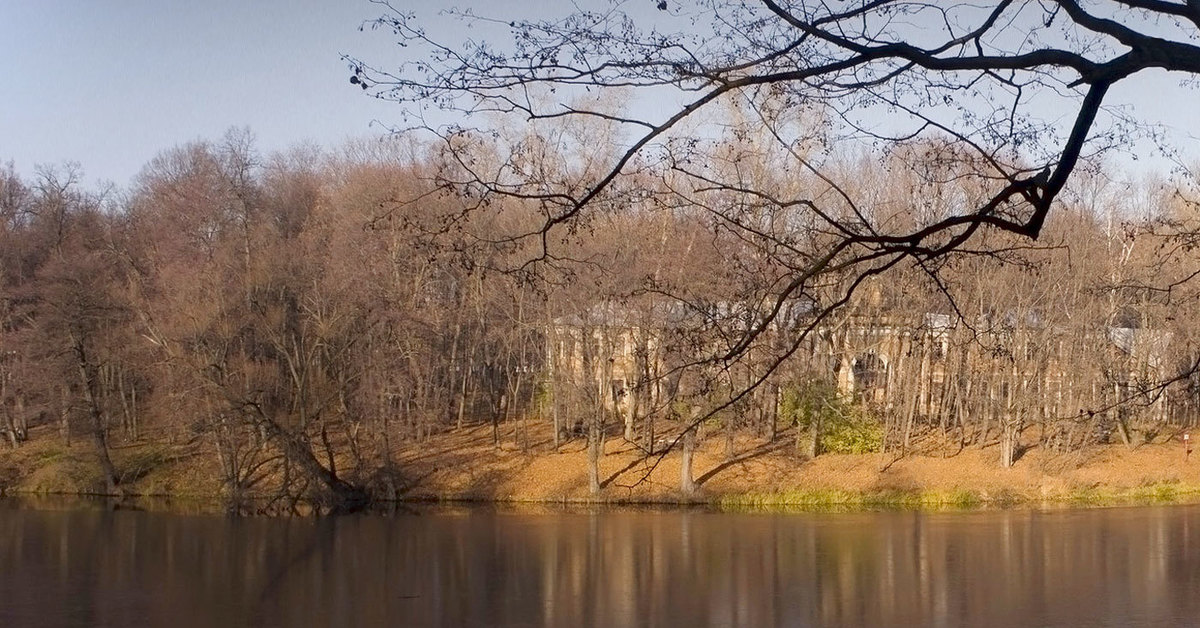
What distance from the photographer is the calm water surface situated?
17.0m

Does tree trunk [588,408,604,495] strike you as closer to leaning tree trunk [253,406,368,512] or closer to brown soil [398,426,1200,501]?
brown soil [398,426,1200,501]

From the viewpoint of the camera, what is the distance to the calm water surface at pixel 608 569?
17.0m

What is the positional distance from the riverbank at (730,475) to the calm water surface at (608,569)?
2171 millimetres

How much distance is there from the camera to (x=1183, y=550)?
22812 mm

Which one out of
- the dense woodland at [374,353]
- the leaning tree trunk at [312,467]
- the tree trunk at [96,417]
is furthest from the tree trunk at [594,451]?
the tree trunk at [96,417]

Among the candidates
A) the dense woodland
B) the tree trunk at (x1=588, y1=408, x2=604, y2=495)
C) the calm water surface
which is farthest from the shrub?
the tree trunk at (x1=588, y1=408, x2=604, y2=495)

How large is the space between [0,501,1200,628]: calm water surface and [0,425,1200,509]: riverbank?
7.12 ft

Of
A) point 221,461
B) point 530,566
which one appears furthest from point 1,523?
point 530,566

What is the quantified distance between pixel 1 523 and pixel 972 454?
81.9ft

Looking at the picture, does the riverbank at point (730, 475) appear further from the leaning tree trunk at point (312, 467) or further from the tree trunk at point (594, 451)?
the leaning tree trunk at point (312, 467)

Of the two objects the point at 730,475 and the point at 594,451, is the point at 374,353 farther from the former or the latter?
the point at 730,475

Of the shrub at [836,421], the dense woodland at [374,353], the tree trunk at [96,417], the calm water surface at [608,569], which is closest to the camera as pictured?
the calm water surface at [608,569]

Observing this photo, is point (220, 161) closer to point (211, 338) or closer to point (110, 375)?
point (110, 375)

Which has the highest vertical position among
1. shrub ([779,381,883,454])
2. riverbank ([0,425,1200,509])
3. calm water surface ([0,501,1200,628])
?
shrub ([779,381,883,454])
